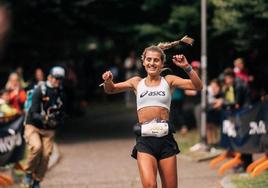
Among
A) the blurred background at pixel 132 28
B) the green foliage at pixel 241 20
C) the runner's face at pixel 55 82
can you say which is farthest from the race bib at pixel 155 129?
the blurred background at pixel 132 28

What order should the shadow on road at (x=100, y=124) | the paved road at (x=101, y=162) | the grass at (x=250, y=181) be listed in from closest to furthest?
the grass at (x=250, y=181), the paved road at (x=101, y=162), the shadow on road at (x=100, y=124)

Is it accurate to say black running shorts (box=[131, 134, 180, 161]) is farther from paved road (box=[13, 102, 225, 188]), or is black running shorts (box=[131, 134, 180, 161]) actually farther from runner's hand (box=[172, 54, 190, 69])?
paved road (box=[13, 102, 225, 188])

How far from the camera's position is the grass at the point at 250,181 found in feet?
39.3

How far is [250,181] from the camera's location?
12.5 metres

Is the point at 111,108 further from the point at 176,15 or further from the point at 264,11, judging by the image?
the point at 264,11

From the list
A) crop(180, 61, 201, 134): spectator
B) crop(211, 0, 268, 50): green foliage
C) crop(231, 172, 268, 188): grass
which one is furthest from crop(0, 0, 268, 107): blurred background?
crop(231, 172, 268, 188): grass

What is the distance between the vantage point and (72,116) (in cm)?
2853

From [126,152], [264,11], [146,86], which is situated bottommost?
[126,152]

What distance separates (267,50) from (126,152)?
5.27 metres

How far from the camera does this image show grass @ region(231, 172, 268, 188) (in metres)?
12.0

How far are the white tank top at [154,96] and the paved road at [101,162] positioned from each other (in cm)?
430

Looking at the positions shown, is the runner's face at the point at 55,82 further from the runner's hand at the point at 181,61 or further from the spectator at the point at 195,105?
the spectator at the point at 195,105

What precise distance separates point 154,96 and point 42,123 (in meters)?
4.30

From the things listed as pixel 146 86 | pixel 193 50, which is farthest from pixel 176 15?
pixel 146 86
